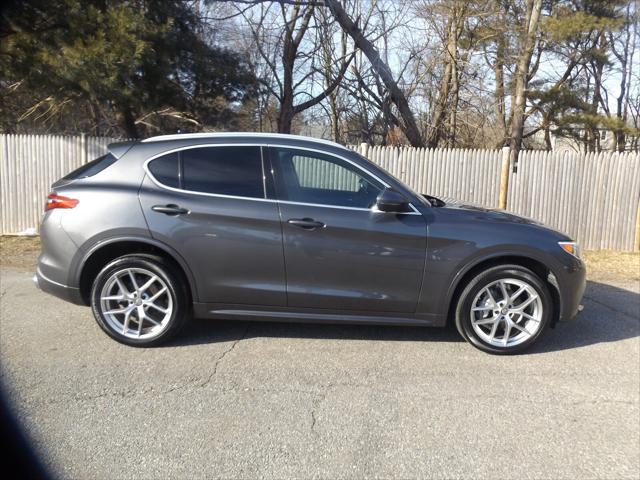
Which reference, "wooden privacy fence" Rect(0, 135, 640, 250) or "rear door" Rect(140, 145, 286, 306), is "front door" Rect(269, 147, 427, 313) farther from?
"wooden privacy fence" Rect(0, 135, 640, 250)

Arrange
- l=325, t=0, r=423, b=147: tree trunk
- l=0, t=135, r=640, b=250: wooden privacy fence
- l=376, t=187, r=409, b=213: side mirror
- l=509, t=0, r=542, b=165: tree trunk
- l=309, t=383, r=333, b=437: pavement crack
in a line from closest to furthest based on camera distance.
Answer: l=309, t=383, r=333, b=437: pavement crack < l=376, t=187, r=409, b=213: side mirror < l=0, t=135, r=640, b=250: wooden privacy fence < l=325, t=0, r=423, b=147: tree trunk < l=509, t=0, r=542, b=165: tree trunk

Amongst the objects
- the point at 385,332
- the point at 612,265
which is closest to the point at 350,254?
the point at 385,332

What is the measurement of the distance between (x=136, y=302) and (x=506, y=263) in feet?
10.2

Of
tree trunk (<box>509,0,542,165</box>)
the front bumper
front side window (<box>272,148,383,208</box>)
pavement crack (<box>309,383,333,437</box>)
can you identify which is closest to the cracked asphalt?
pavement crack (<box>309,383,333,437</box>)

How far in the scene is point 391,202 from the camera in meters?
3.96

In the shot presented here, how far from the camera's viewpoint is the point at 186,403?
3.21m

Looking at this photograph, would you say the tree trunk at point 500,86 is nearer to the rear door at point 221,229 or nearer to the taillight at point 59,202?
the rear door at point 221,229

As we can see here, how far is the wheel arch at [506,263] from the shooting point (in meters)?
4.09

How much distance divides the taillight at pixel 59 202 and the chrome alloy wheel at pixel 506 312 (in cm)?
342

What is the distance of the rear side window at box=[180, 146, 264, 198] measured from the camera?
13.4 feet

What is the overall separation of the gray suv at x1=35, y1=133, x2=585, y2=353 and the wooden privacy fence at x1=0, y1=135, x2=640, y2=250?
5393 millimetres

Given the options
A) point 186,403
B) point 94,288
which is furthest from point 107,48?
point 186,403

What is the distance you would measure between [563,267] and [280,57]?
1466cm

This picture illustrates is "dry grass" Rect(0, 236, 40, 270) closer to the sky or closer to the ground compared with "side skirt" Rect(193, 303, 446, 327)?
closer to the ground
